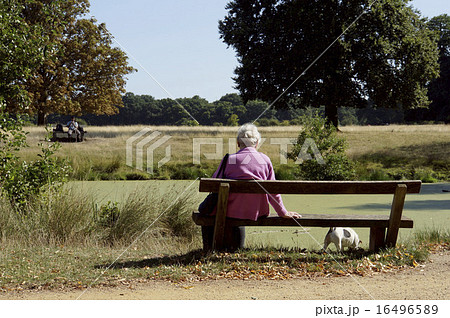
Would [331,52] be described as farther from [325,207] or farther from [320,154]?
[325,207]

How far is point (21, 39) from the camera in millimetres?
7062

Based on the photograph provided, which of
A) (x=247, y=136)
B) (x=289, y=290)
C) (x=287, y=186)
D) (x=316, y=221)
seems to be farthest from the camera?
(x=316, y=221)

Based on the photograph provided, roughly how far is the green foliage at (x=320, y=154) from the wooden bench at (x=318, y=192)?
8.86 m

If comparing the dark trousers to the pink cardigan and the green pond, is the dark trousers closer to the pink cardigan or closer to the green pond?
the pink cardigan

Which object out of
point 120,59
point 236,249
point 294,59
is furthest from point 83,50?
point 236,249

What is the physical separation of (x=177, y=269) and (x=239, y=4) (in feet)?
74.5

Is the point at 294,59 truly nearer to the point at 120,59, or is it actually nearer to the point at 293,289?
the point at 120,59

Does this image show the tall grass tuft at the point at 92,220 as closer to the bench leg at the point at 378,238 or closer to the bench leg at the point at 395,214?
the bench leg at the point at 378,238

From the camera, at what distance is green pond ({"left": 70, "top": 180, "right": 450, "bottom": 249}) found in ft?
23.6

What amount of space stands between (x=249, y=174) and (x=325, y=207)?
619cm

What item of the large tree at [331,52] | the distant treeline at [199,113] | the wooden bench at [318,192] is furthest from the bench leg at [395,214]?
the distant treeline at [199,113]

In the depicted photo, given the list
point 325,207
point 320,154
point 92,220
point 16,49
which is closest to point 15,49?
point 16,49

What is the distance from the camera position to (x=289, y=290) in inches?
165

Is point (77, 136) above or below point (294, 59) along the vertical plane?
below
